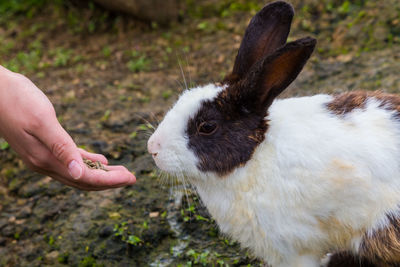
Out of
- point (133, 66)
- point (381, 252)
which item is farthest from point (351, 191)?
point (133, 66)

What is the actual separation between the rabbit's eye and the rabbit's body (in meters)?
0.30

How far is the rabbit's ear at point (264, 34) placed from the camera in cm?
350

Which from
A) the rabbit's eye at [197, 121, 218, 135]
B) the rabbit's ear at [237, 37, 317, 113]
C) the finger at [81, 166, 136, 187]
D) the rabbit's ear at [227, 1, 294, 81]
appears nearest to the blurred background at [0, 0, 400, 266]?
the rabbit's ear at [227, 1, 294, 81]

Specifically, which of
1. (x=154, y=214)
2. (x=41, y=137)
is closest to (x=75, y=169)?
(x=41, y=137)

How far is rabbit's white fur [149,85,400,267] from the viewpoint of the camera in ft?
9.86

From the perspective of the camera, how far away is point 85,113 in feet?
19.2

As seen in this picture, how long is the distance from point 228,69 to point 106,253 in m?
3.07

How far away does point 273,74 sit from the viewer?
10.2 ft

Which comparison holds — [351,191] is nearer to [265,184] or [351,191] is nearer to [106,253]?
[265,184]

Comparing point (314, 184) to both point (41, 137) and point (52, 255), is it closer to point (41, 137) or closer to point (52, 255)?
point (41, 137)

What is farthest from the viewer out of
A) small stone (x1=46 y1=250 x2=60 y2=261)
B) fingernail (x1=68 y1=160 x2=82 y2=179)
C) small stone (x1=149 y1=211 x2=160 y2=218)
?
small stone (x1=149 y1=211 x2=160 y2=218)

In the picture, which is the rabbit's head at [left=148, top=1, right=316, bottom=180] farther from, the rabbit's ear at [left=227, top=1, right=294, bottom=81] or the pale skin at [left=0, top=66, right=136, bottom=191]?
the pale skin at [left=0, top=66, right=136, bottom=191]

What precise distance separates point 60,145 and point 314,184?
1509 mm

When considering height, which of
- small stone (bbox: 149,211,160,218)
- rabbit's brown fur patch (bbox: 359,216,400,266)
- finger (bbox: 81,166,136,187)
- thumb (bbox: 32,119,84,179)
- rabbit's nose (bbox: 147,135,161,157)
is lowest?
rabbit's brown fur patch (bbox: 359,216,400,266)
